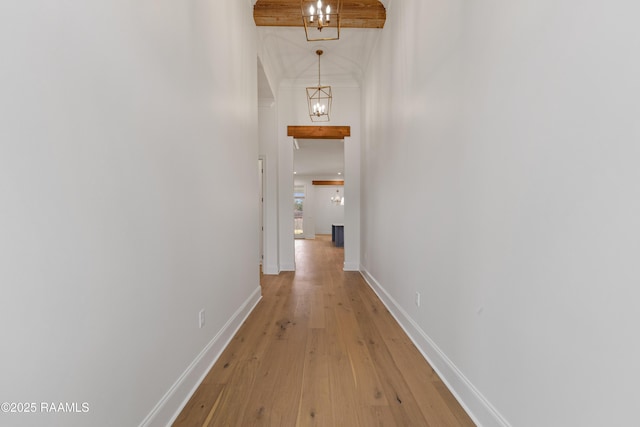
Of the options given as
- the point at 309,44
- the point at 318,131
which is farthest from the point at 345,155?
the point at 309,44

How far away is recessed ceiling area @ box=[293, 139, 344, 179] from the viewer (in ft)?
24.4

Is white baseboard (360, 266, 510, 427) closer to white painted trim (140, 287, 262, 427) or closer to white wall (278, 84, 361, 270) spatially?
white painted trim (140, 287, 262, 427)

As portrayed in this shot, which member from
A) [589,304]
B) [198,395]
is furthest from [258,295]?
[589,304]

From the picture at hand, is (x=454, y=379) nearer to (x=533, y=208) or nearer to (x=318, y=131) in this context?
A: (x=533, y=208)

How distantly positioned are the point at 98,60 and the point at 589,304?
1830mm

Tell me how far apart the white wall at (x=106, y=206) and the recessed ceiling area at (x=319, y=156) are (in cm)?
497

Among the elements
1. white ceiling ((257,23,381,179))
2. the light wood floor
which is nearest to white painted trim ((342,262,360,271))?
the light wood floor

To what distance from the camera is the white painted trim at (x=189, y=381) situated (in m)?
1.39

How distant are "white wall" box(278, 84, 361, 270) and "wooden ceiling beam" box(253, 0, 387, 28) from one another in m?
1.66

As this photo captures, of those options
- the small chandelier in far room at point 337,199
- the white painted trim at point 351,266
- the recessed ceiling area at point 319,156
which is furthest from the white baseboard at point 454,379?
the small chandelier in far room at point 337,199

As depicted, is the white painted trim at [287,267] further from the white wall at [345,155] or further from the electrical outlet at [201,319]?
the electrical outlet at [201,319]

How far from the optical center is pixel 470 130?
160 centimetres

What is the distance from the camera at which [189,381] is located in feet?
5.59

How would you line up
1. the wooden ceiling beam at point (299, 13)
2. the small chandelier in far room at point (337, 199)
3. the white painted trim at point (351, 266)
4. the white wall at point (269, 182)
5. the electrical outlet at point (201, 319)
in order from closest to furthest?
the electrical outlet at point (201, 319) < the wooden ceiling beam at point (299, 13) < the white wall at point (269, 182) < the white painted trim at point (351, 266) < the small chandelier in far room at point (337, 199)
